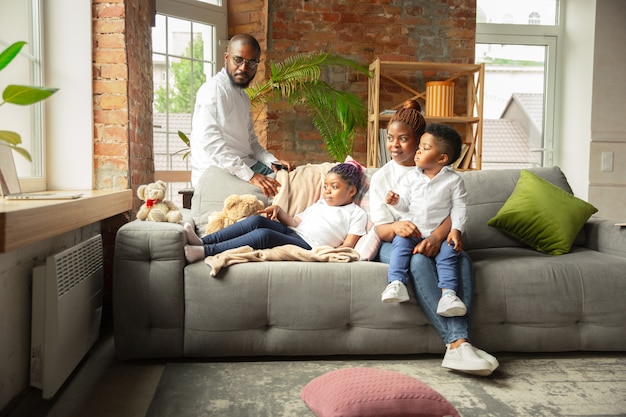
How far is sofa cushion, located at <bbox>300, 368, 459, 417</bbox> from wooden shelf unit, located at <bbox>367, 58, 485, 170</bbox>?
10.4ft

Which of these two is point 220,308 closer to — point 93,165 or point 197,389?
point 197,389

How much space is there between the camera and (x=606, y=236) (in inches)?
115

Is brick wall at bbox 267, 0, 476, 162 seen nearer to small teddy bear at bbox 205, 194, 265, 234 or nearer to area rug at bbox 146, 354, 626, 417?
small teddy bear at bbox 205, 194, 265, 234

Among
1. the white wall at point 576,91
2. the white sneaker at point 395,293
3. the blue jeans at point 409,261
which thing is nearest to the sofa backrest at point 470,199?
the blue jeans at point 409,261

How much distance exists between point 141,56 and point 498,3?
340cm

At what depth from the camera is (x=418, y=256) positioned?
2.45m

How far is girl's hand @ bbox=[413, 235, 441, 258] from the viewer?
2.46m

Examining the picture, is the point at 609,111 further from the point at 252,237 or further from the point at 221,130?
the point at 252,237

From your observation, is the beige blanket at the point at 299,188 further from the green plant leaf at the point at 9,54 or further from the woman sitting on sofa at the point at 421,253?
the green plant leaf at the point at 9,54

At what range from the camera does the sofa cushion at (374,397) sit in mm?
1589

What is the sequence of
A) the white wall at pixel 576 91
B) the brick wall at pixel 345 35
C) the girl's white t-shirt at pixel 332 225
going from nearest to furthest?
the girl's white t-shirt at pixel 332 225 < the white wall at pixel 576 91 < the brick wall at pixel 345 35

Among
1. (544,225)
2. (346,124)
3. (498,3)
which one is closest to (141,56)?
(346,124)

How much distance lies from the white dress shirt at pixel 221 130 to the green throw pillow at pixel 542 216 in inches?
53.3

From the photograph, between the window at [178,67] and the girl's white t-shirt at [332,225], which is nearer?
the girl's white t-shirt at [332,225]
